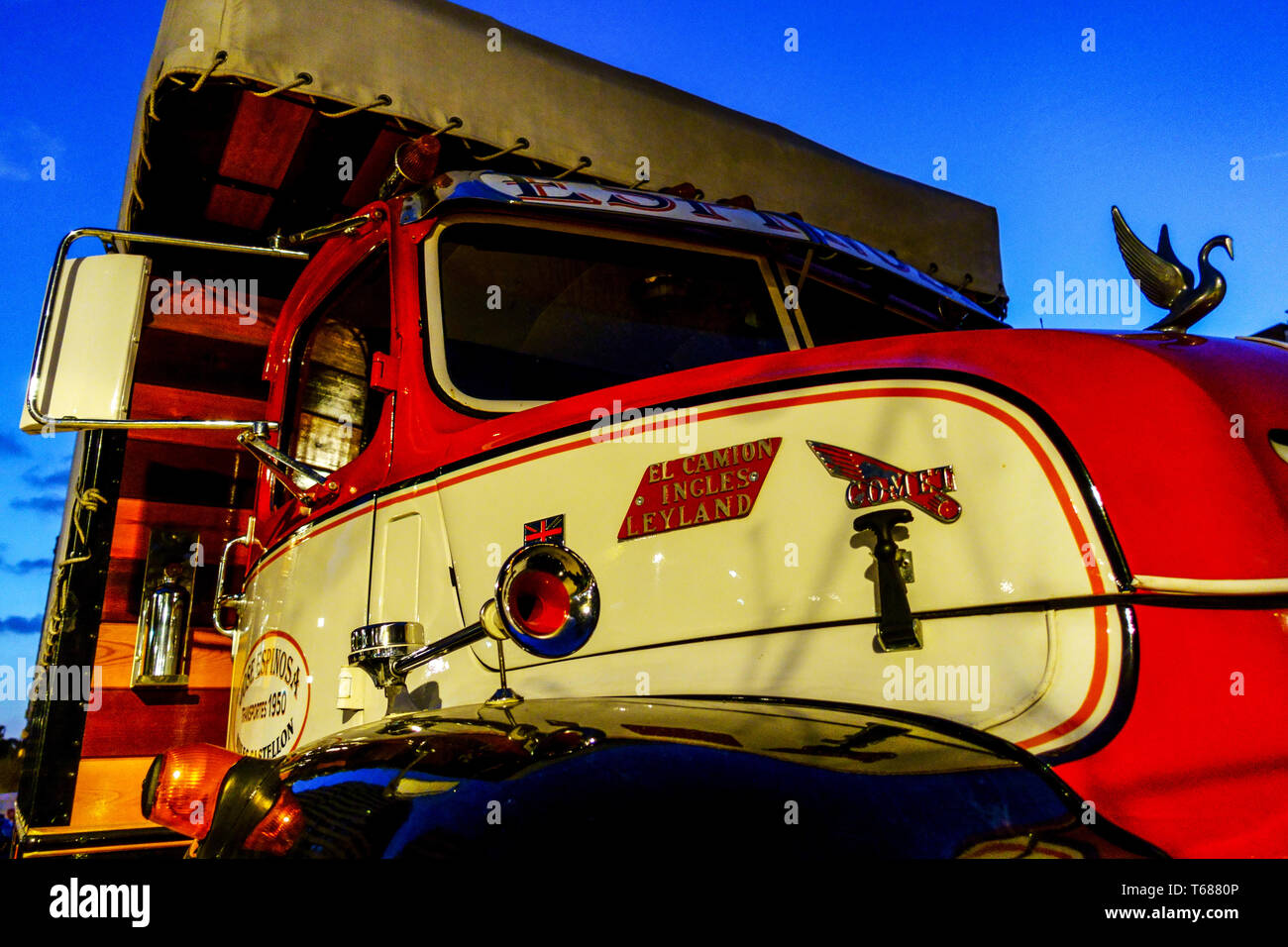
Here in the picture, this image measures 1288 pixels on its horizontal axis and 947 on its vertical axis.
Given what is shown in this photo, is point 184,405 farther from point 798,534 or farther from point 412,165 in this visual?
point 798,534

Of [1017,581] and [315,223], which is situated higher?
[315,223]

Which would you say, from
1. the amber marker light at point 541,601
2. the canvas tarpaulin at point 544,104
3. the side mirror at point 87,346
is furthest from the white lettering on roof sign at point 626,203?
the amber marker light at point 541,601

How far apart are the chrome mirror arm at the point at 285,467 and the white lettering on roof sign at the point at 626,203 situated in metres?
0.93

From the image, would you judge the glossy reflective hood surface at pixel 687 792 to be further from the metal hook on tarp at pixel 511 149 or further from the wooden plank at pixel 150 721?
the wooden plank at pixel 150 721

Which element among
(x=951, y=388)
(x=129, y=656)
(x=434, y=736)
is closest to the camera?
(x=434, y=736)

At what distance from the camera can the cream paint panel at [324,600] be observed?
2.54 meters

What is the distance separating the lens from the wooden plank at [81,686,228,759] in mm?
3938

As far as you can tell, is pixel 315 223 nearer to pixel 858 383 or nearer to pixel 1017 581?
pixel 858 383

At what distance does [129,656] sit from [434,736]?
10.7ft

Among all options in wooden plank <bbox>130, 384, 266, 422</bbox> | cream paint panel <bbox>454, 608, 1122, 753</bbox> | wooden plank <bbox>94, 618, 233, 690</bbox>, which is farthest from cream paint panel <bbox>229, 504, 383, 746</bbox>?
wooden plank <bbox>130, 384, 266, 422</bbox>
